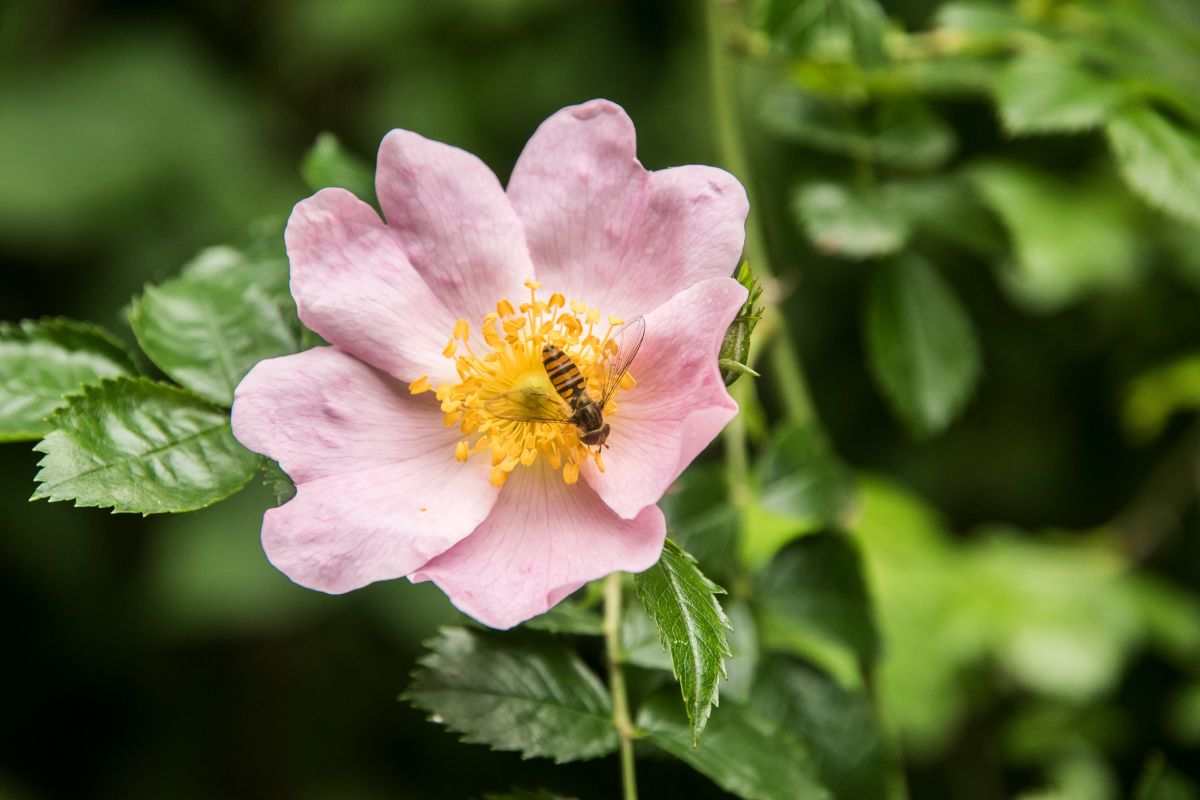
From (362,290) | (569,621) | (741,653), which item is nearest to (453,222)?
(362,290)

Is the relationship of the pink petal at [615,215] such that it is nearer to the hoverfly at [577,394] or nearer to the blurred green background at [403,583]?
the hoverfly at [577,394]

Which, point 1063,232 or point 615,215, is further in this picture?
point 1063,232

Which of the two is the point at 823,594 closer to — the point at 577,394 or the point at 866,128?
the point at 577,394

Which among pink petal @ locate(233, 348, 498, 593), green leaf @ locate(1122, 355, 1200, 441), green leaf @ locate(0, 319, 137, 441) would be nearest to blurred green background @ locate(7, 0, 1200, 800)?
green leaf @ locate(1122, 355, 1200, 441)

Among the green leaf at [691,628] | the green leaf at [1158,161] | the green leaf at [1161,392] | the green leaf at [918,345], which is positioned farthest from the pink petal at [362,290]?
the green leaf at [1161,392]

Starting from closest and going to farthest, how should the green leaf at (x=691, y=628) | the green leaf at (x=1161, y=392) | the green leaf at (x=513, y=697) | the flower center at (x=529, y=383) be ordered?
the green leaf at (x=691, y=628)
the green leaf at (x=513, y=697)
the flower center at (x=529, y=383)
the green leaf at (x=1161, y=392)

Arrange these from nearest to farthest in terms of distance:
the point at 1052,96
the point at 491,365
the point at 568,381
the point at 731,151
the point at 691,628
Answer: the point at 691,628 < the point at 568,381 < the point at 491,365 < the point at 1052,96 < the point at 731,151

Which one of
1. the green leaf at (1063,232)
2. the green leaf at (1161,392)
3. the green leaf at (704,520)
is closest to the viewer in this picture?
the green leaf at (704,520)
